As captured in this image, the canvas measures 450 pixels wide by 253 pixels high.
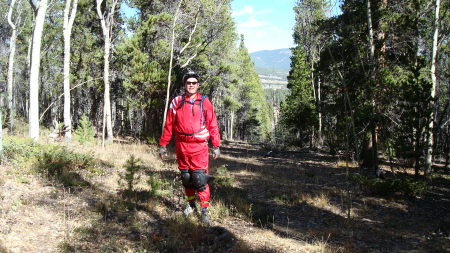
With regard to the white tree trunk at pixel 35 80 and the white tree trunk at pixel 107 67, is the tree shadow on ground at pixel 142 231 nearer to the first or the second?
the white tree trunk at pixel 35 80

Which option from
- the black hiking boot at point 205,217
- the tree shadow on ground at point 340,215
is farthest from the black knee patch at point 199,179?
the tree shadow on ground at point 340,215

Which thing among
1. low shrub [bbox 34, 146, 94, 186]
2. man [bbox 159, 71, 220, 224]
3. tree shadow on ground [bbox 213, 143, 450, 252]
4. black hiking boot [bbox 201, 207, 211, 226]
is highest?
man [bbox 159, 71, 220, 224]

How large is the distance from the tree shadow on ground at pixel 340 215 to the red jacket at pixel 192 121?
2.03 meters

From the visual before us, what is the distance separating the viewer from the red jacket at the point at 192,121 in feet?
17.1

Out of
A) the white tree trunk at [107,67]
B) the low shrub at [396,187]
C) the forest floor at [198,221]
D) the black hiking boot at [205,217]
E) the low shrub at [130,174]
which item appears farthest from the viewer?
the white tree trunk at [107,67]

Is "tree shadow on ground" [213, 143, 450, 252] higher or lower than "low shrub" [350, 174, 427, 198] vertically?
lower

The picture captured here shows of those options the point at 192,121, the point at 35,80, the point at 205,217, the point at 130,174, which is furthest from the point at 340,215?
the point at 35,80

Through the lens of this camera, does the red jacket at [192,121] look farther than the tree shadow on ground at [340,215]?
No

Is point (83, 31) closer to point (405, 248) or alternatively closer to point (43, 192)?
point (43, 192)

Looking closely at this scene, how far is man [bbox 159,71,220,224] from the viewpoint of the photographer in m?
5.23

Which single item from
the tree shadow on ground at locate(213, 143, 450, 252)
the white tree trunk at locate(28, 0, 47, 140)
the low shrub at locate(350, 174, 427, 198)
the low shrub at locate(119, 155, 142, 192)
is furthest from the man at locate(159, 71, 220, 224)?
the white tree trunk at locate(28, 0, 47, 140)

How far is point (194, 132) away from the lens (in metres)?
5.21

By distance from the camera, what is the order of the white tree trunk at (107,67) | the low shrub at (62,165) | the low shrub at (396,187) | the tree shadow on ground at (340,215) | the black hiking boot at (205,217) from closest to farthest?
1. the black hiking boot at (205,217)
2. the tree shadow on ground at (340,215)
3. the low shrub at (62,165)
4. the low shrub at (396,187)
5. the white tree trunk at (107,67)

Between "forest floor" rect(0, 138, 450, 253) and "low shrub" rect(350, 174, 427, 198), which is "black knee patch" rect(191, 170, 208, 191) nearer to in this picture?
"forest floor" rect(0, 138, 450, 253)
